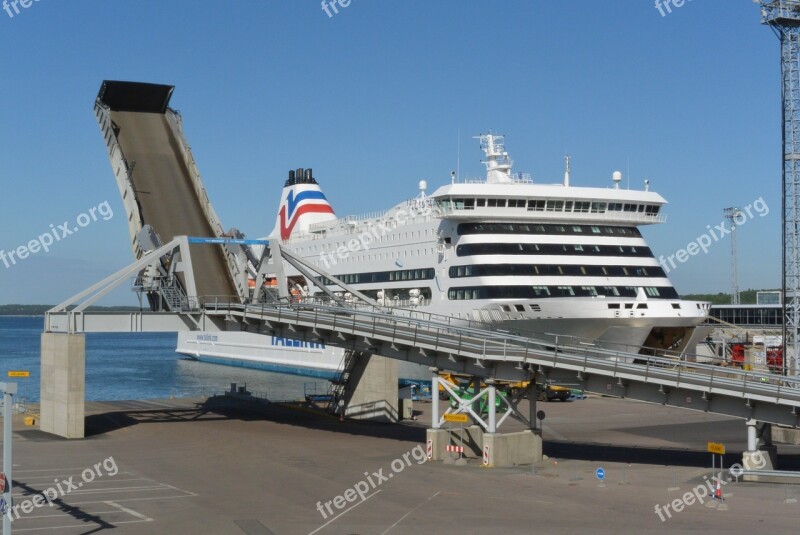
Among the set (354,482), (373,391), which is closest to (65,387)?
(373,391)

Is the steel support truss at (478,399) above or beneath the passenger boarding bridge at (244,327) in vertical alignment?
beneath

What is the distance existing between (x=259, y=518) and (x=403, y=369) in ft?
108

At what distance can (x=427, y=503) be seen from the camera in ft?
64.5

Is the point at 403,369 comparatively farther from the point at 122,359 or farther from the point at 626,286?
the point at 122,359

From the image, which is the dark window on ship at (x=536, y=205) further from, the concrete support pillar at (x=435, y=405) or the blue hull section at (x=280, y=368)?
the blue hull section at (x=280, y=368)

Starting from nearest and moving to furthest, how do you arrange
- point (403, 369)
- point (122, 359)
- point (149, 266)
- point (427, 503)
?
point (427, 503)
point (149, 266)
point (403, 369)
point (122, 359)

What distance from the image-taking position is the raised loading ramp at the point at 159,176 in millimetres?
37094

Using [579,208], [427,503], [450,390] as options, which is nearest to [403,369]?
[579,208]

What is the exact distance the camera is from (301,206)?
2692 inches

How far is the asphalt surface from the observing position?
17.7 metres

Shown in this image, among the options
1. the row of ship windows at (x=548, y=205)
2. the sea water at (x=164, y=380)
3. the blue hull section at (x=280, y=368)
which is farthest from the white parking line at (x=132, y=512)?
the blue hull section at (x=280, y=368)

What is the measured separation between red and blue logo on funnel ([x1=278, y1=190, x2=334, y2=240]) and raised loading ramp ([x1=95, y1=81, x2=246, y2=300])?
28.6 m

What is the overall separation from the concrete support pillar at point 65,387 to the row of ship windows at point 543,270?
16.4 meters

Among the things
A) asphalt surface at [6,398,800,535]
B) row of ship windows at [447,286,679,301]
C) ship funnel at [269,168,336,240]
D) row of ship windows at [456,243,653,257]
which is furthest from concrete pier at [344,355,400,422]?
ship funnel at [269,168,336,240]
